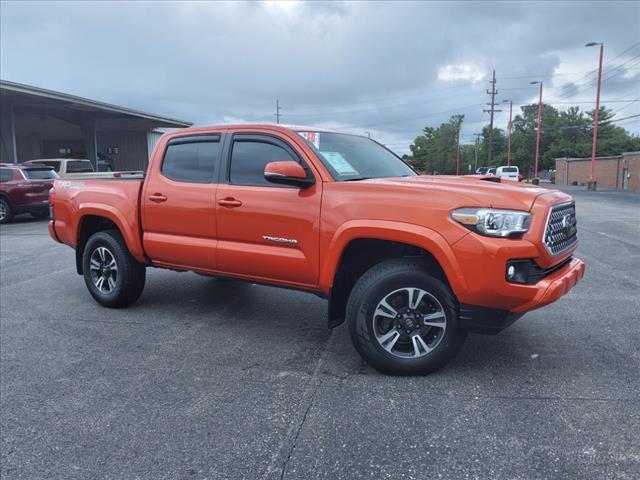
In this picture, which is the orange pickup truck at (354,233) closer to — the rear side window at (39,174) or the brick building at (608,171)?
the rear side window at (39,174)

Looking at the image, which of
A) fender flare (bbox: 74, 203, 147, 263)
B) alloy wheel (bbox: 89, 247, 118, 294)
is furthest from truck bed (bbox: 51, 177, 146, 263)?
alloy wheel (bbox: 89, 247, 118, 294)

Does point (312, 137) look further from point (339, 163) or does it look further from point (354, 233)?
point (354, 233)

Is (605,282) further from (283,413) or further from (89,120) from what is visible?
(89,120)

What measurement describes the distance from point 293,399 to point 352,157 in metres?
2.23

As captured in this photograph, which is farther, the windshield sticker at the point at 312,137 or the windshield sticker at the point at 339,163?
the windshield sticker at the point at 312,137

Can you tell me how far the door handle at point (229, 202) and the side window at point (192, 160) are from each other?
0.33 meters

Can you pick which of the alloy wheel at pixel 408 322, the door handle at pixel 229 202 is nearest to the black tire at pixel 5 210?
the door handle at pixel 229 202

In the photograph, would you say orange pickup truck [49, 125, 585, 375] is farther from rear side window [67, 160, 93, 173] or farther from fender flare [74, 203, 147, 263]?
rear side window [67, 160, 93, 173]

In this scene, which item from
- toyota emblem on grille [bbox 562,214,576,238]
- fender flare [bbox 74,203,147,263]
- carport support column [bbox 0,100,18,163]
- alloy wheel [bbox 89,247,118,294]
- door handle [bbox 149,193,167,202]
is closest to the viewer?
toyota emblem on grille [bbox 562,214,576,238]

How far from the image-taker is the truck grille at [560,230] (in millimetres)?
3520

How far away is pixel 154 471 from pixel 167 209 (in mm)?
2817

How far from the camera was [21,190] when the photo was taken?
49.0ft

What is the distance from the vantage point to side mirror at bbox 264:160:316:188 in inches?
153

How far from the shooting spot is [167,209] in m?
4.97
